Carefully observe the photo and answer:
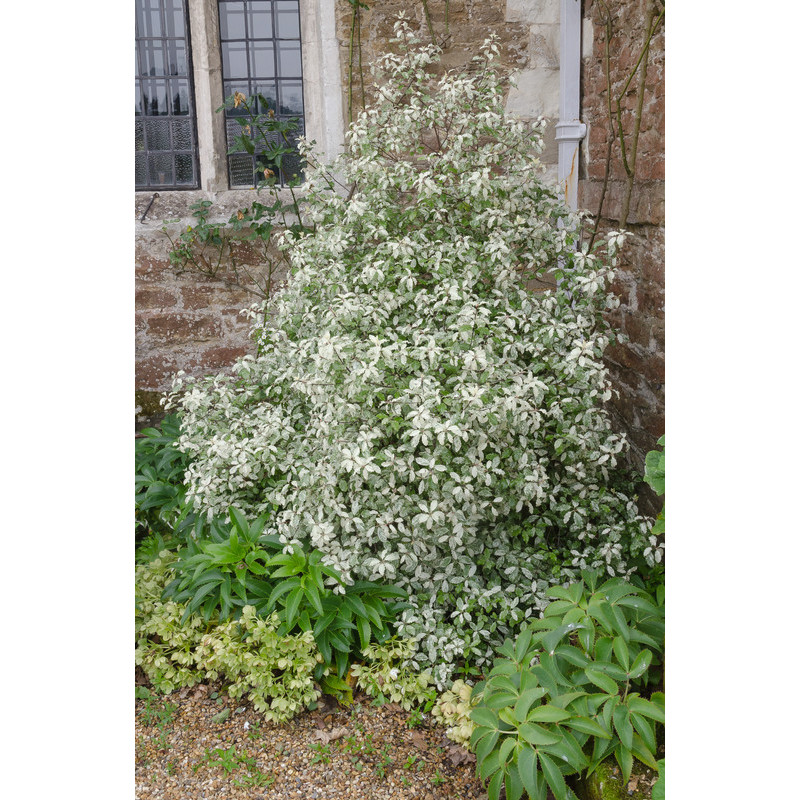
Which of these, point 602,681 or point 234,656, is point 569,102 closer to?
point 602,681

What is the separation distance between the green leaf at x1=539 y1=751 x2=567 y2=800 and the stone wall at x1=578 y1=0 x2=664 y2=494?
1.85 metres

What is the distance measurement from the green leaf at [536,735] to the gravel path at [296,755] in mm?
514

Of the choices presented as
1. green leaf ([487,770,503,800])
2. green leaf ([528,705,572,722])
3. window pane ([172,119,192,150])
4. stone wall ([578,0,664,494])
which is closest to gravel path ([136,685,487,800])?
green leaf ([487,770,503,800])

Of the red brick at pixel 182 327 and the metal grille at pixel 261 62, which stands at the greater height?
the metal grille at pixel 261 62

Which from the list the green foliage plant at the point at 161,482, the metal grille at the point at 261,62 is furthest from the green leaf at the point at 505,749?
the metal grille at the point at 261,62

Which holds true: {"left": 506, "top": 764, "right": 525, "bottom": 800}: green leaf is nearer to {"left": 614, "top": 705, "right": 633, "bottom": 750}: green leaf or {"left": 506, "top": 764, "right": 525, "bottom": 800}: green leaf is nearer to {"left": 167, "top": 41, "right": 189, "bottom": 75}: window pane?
{"left": 614, "top": 705, "right": 633, "bottom": 750}: green leaf

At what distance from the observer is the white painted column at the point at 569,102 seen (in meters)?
4.02

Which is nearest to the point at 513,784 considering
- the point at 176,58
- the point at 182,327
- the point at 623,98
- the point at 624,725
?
the point at 624,725

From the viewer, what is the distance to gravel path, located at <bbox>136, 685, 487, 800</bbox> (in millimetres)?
2377

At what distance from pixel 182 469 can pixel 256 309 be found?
0.96 metres

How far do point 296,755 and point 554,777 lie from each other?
1028mm

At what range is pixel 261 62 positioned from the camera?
14.7ft

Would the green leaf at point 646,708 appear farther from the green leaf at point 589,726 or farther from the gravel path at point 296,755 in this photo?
the gravel path at point 296,755

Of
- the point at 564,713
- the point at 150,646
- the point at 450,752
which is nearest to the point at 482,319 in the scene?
the point at 564,713
